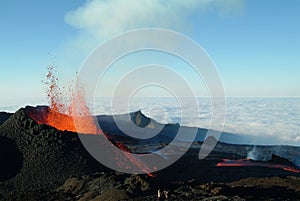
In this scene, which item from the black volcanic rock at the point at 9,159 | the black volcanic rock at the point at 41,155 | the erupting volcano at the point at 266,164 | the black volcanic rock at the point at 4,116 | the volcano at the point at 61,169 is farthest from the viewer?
the black volcanic rock at the point at 4,116

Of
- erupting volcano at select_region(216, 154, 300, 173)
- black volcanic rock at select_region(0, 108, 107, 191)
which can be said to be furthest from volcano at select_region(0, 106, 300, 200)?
erupting volcano at select_region(216, 154, 300, 173)

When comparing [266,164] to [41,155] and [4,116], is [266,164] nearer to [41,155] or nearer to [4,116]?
[41,155]

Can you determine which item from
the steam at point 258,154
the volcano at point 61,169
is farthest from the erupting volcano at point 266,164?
the steam at point 258,154

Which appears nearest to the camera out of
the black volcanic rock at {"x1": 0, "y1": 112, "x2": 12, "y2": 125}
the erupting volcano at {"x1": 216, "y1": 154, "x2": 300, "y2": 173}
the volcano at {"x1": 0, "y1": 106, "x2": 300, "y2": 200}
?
the volcano at {"x1": 0, "y1": 106, "x2": 300, "y2": 200}

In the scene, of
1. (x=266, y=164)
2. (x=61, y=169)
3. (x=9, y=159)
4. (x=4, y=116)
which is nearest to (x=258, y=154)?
(x=266, y=164)

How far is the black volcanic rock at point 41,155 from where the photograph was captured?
1596 inches

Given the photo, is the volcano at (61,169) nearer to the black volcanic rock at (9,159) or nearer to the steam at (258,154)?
the black volcanic rock at (9,159)

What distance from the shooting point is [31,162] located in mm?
43156

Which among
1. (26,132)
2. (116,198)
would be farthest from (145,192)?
(26,132)

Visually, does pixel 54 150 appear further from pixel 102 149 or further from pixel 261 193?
pixel 261 193

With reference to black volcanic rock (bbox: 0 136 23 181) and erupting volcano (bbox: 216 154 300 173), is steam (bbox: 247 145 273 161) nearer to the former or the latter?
erupting volcano (bbox: 216 154 300 173)

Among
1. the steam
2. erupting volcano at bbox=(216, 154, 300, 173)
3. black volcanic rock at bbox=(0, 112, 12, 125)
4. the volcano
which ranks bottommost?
the steam

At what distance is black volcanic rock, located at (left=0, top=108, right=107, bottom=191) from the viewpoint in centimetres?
4053

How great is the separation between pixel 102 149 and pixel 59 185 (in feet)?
35.1
